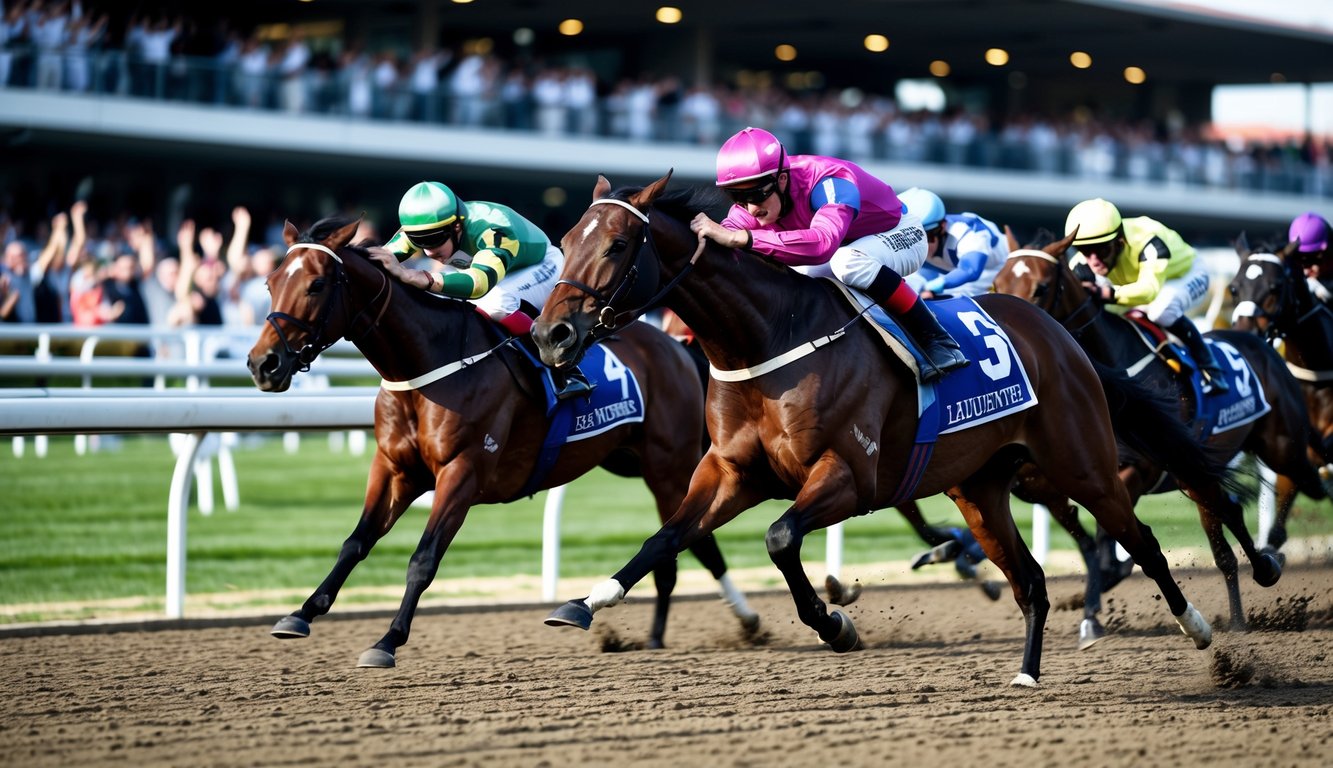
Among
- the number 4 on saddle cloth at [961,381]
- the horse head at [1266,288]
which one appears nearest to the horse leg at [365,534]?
the number 4 on saddle cloth at [961,381]

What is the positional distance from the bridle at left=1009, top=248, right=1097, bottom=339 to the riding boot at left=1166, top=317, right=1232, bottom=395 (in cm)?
68

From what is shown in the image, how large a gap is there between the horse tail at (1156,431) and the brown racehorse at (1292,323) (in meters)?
1.93

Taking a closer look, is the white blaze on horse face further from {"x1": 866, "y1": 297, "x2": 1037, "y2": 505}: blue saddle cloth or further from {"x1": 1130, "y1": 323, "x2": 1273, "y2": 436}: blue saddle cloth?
{"x1": 1130, "y1": 323, "x2": 1273, "y2": 436}: blue saddle cloth

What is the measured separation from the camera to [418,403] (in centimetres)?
551

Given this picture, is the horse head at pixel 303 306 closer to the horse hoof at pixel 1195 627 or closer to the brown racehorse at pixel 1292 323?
the horse hoof at pixel 1195 627

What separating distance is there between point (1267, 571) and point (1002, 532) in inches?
71.1

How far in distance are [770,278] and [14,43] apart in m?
13.6

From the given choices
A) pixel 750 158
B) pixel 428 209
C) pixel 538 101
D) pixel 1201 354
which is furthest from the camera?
pixel 538 101

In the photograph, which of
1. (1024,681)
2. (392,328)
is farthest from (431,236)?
(1024,681)

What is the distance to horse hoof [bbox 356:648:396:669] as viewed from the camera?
495cm

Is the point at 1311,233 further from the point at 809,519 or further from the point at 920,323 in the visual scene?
the point at 809,519

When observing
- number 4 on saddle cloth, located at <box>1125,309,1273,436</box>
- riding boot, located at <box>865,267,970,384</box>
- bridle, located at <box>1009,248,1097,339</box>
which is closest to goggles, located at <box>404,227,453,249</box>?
riding boot, located at <box>865,267,970,384</box>

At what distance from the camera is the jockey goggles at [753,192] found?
4.84 metres

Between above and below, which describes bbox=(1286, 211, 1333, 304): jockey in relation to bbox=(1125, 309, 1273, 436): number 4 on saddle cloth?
above
